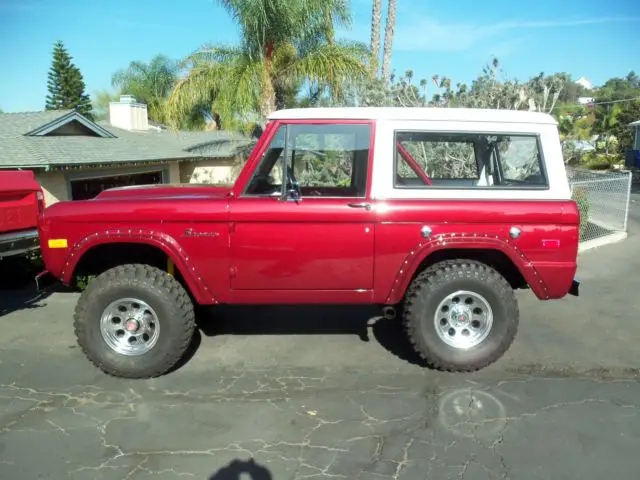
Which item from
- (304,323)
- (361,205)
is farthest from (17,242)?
(361,205)

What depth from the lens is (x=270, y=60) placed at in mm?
12008

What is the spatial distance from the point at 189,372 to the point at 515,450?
2675 millimetres

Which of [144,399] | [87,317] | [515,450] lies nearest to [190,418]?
[144,399]

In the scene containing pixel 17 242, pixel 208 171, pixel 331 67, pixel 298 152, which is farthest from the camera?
pixel 208 171

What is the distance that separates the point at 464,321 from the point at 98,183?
34.6 ft

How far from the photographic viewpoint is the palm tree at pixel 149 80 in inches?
1389

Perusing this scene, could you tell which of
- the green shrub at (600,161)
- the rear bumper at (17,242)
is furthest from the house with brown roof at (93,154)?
the green shrub at (600,161)

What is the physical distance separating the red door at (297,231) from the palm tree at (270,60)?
26.4 feet

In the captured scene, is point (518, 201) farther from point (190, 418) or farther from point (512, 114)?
point (190, 418)

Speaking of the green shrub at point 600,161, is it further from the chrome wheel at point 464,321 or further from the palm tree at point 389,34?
the chrome wheel at point 464,321

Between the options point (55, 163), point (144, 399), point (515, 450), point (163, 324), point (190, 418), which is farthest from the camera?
point (55, 163)

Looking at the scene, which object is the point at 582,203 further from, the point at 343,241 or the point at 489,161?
the point at 343,241

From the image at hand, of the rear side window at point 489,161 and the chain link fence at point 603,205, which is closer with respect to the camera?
the rear side window at point 489,161

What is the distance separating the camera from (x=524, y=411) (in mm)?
3742
